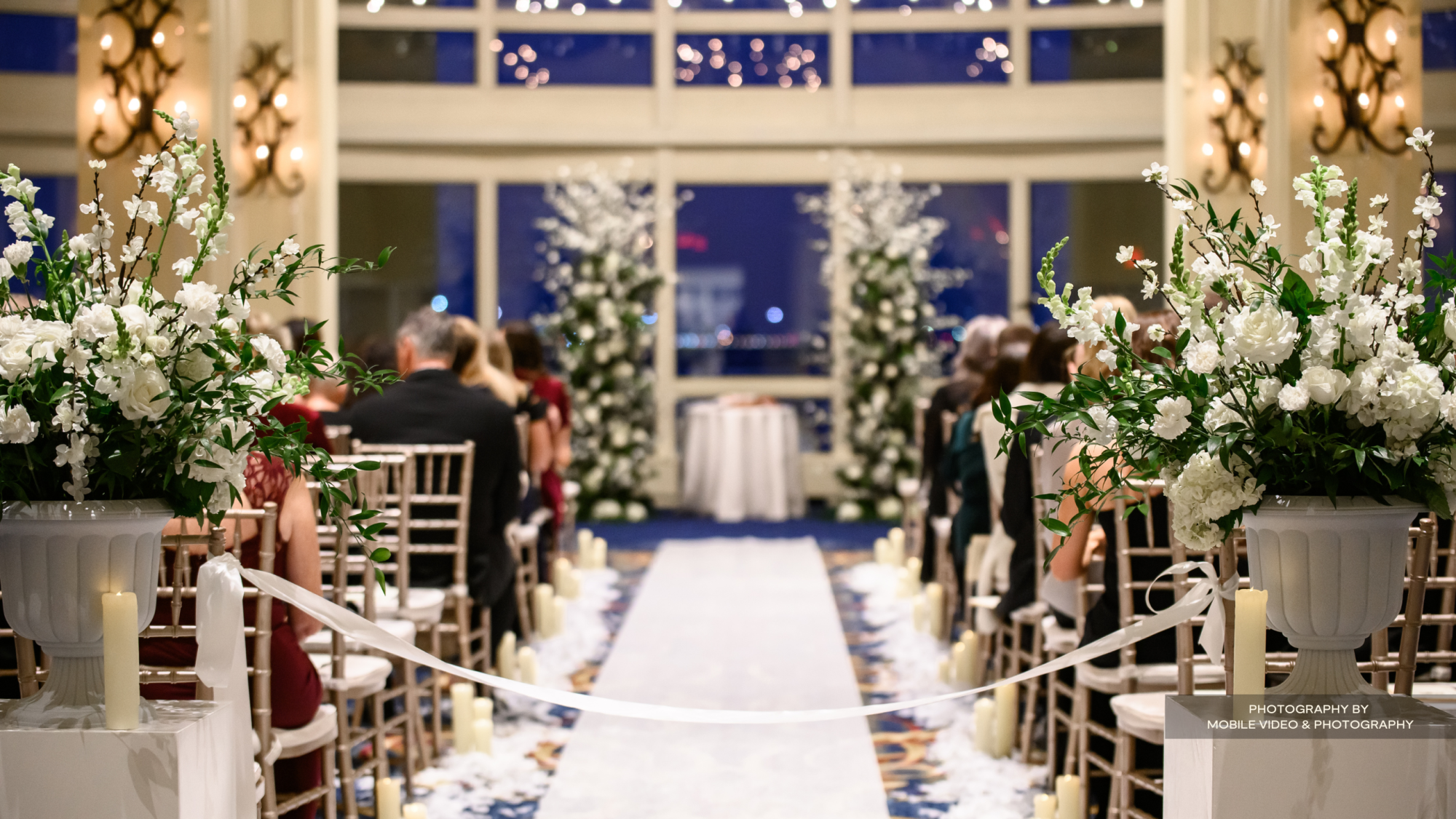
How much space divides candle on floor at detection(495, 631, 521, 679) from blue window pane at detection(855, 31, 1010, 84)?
8.11m

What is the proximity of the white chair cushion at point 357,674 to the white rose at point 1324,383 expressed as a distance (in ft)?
7.61

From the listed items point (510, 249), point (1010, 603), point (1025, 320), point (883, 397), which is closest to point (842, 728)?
point (1010, 603)

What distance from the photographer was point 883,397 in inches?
416

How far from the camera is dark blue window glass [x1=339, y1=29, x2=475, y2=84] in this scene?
11.8m

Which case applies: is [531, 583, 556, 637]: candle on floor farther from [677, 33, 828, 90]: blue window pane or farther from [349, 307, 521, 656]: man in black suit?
[677, 33, 828, 90]: blue window pane

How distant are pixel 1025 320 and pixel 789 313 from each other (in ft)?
7.11

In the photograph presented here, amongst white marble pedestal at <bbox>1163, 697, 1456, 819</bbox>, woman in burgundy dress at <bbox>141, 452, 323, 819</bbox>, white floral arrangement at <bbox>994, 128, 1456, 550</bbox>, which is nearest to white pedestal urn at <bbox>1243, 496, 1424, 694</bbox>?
white floral arrangement at <bbox>994, 128, 1456, 550</bbox>

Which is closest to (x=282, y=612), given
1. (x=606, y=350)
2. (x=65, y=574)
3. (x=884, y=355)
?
(x=65, y=574)

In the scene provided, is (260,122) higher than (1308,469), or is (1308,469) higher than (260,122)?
(260,122)

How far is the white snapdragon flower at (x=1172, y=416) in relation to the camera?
1.89 meters

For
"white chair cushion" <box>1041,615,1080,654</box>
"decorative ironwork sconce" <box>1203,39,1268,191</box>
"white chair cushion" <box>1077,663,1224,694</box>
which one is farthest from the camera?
"decorative ironwork sconce" <box>1203,39,1268,191</box>

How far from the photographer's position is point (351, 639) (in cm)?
340

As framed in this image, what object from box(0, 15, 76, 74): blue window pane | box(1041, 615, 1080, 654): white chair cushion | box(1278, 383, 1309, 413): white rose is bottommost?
box(1041, 615, 1080, 654): white chair cushion

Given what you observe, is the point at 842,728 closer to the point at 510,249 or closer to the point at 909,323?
the point at 909,323
